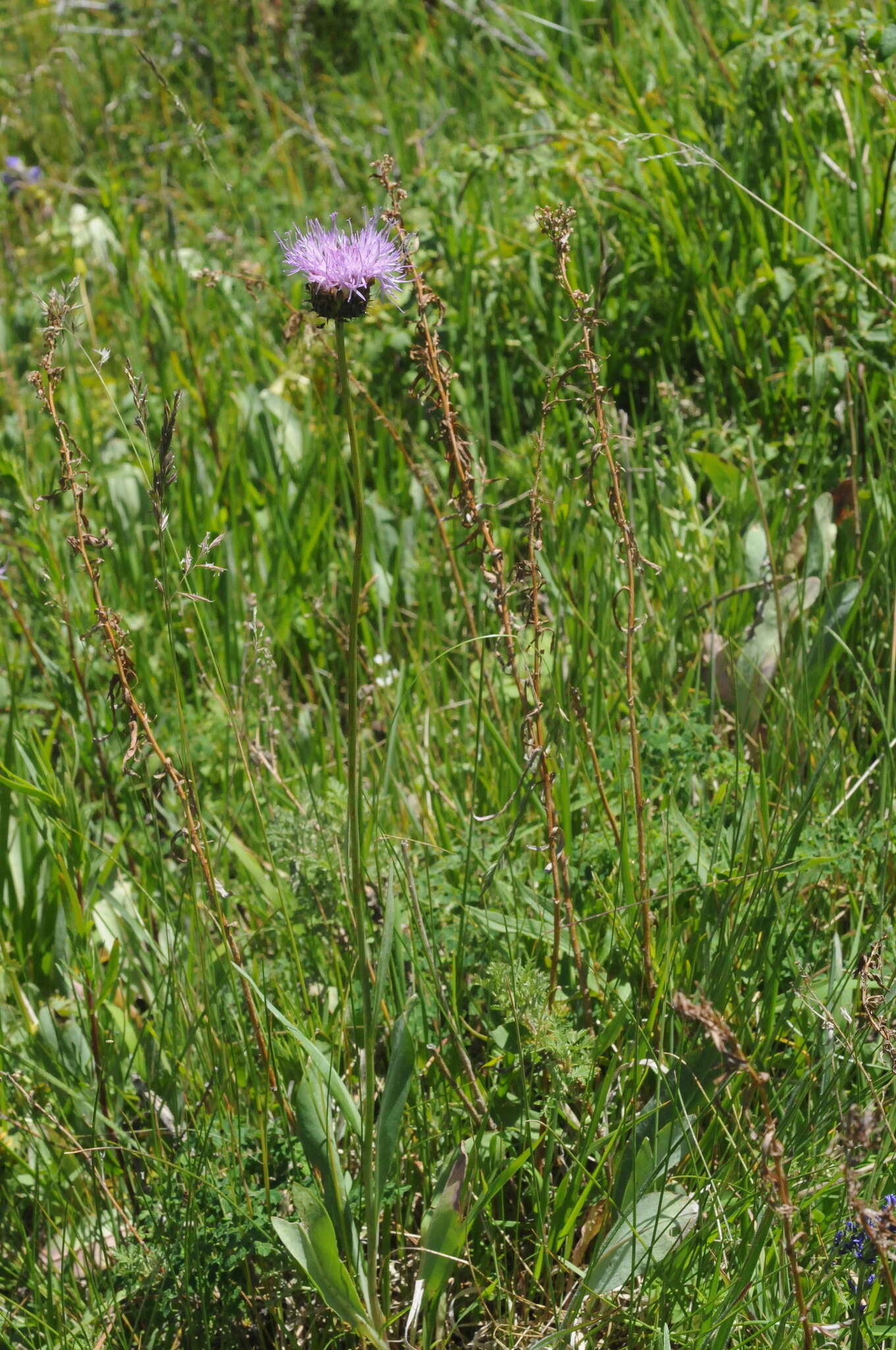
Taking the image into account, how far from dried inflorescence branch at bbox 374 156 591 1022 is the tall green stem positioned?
323 millimetres

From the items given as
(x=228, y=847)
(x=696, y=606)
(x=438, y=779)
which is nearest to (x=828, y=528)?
(x=696, y=606)

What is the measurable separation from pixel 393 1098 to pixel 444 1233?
153 millimetres

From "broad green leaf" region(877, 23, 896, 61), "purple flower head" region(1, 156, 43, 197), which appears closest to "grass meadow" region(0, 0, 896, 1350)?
"broad green leaf" region(877, 23, 896, 61)

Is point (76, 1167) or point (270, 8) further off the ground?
point (270, 8)

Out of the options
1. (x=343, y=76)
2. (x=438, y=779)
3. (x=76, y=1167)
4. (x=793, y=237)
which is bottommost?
(x=76, y=1167)

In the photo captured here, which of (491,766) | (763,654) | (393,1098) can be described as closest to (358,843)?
(393,1098)

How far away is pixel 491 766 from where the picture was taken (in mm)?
1911

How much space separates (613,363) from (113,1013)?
196 cm

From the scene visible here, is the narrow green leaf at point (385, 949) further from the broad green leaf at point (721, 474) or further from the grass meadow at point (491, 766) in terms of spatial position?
the broad green leaf at point (721, 474)

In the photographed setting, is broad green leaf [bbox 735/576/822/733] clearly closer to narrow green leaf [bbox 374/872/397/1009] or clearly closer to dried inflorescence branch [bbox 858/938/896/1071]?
dried inflorescence branch [bbox 858/938/896/1071]

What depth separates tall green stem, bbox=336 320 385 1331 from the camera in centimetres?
96

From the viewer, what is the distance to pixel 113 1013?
177 cm

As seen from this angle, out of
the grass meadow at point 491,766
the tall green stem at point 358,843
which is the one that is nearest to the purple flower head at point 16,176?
the grass meadow at point 491,766

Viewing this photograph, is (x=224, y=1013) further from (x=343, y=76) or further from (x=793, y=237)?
(x=343, y=76)
